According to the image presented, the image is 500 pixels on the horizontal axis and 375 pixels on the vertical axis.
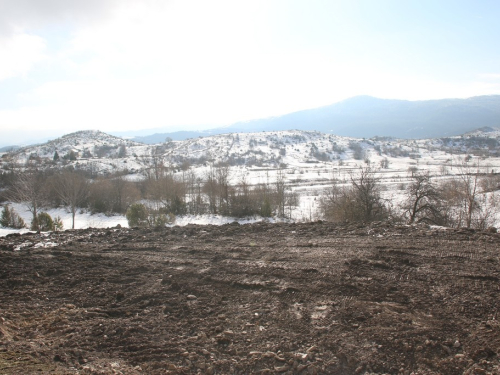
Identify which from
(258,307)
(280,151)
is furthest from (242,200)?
(280,151)

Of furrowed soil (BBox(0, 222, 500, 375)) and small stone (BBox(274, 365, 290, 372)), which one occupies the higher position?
furrowed soil (BBox(0, 222, 500, 375))

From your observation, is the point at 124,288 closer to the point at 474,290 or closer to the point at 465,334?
the point at 465,334

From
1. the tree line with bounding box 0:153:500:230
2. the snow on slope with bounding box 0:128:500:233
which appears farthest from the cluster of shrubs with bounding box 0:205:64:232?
the snow on slope with bounding box 0:128:500:233

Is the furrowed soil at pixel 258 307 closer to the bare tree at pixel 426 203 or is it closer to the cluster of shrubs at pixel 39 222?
the cluster of shrubs at pixel 39 222

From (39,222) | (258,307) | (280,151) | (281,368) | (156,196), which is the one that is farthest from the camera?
(280,151)

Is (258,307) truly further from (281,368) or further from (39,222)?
(39,222)

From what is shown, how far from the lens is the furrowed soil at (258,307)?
332 cm

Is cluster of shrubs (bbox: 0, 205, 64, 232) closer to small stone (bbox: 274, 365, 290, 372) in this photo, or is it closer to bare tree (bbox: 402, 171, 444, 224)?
small stone (bbox: 274, 365, 290, 372)

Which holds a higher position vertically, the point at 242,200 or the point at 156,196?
the point at 156,196

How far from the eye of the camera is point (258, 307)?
4.43 metres

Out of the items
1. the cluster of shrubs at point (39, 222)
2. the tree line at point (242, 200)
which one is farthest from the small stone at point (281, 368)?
the cluster of shrubs at point (39, 222)

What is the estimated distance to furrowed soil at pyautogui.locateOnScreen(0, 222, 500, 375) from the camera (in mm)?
3324

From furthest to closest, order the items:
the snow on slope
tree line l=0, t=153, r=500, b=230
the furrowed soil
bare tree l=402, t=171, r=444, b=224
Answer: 1. the snow on slope
2. tree line l=0, t=153, r=500, b=230
3. bare tree l=402, t=171, r=444, b=224
4. the furrowed soil

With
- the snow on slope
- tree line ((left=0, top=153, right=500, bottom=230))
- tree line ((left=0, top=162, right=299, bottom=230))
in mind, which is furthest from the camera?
the snow on slope
